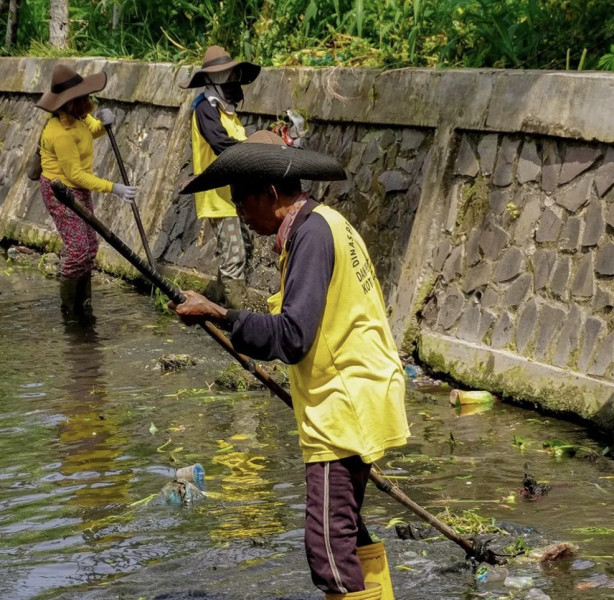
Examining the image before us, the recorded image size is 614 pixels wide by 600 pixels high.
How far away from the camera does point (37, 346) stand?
11.3 meters

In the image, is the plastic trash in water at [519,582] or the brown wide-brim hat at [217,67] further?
the brown wide-brim hat at [217,67]

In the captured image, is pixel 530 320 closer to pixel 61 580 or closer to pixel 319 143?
pixel 319 143

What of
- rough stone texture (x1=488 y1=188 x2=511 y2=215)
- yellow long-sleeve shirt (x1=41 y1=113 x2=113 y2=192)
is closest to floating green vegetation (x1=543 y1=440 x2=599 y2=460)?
rough stone texture (x1=488 y1=188 x2=511 y2=215)

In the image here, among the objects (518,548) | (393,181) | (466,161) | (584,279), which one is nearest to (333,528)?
(518,548)

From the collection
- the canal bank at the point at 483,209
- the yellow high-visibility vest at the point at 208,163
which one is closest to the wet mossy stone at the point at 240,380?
the canal bank at the point at 483,209

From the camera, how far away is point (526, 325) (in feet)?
29.8

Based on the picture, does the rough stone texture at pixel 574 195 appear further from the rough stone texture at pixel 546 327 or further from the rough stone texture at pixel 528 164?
the rough stone texture at pixel 546 327

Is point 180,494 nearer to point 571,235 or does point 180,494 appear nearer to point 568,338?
point 568,338

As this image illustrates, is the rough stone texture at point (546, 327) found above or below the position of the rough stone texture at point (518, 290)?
below

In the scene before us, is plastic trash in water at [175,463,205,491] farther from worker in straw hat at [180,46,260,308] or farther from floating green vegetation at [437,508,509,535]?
worker in straw hat at [180,46,260,308]

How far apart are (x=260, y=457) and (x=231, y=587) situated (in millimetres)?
2038

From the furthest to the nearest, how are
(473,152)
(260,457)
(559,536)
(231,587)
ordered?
Answer: (473,152) → (260,457) → (559,536) → (231,587)

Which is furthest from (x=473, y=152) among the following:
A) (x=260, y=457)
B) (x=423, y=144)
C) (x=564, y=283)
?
(x=260, y=457)

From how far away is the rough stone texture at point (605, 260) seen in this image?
8562mm
